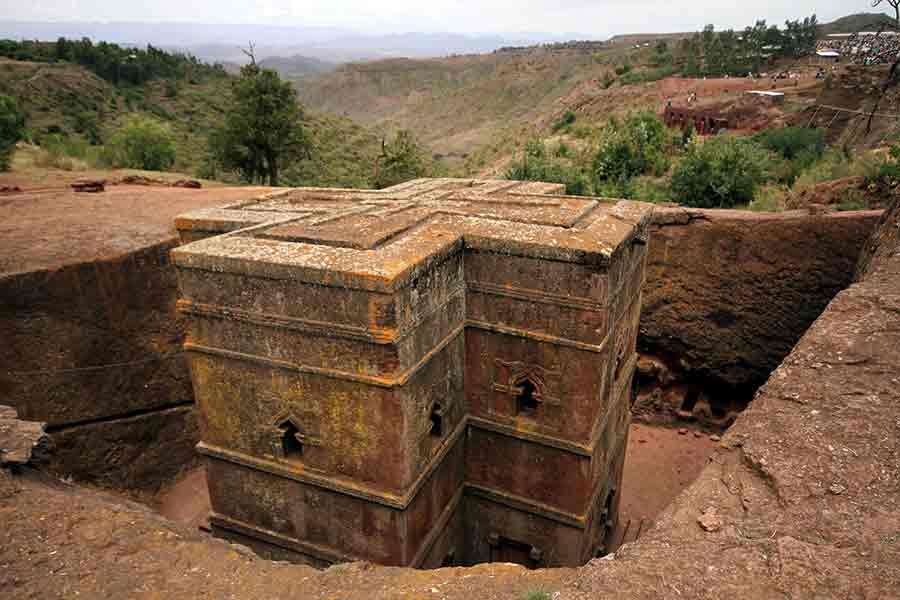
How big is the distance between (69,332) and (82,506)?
5.18 m

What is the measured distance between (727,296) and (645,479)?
3.62 meters

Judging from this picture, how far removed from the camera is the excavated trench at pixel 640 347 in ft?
28.5

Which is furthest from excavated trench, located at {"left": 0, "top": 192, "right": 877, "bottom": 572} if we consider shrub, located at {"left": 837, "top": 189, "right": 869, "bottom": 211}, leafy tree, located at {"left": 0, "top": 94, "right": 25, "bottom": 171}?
leafy tree, located at {"left": 0, "top": 94, "right": 25, "bottom": 171}

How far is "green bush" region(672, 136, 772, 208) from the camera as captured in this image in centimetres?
1578

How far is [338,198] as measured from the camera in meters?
8.88

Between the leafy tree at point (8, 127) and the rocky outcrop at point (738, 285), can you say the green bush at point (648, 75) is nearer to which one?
the rocky outcrop at point (738, 285)

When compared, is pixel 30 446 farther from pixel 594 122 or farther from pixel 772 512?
pixel 594 122

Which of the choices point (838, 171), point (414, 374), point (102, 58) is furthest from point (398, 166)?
point (102, 58)

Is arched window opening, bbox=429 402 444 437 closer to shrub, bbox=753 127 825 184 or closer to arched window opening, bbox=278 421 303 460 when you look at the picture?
arched window opening, bbox=278 421 303 460

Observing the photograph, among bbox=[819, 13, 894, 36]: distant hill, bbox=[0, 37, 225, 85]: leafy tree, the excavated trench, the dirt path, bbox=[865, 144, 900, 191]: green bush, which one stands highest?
bbox=[819, 13, 894, 36]: distant hill

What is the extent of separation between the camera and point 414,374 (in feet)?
18.0

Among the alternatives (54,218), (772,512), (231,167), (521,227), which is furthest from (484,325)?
(231,167)

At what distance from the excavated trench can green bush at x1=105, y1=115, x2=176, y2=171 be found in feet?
48.1

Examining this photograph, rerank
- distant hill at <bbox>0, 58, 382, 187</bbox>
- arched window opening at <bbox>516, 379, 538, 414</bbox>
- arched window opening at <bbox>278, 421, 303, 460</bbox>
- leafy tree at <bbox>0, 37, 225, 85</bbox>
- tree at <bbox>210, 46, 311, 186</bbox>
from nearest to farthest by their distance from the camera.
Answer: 1. arched window opening at <bbox>278, 421, 303, 460</bbox>
2. arched window opening at <bbox>516, 379, 538, 414</bbox>
3. tree at <bbox>210, 46, 311, 186</bbox>
4. distant hill at <bbox>0, 58, 382, 187</bbox>
5. leafy tree at <bbox>0, 37, 225, 85</bbox>
